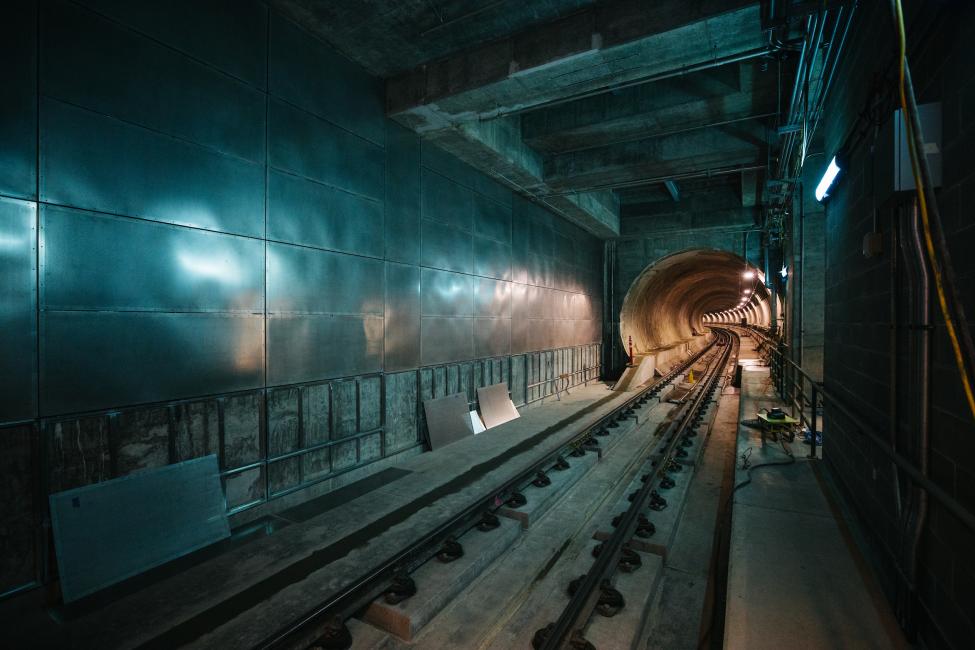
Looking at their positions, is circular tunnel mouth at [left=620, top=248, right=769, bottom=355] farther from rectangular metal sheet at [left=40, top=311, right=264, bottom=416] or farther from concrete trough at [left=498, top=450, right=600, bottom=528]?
rectangular metal sheet at [left=40, top=311, right=264, bottom=416]

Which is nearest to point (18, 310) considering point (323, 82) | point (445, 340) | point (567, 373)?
point (323, 82)

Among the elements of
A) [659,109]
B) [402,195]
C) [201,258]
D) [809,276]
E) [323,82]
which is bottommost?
[201,258]

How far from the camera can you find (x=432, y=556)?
4.59 meters

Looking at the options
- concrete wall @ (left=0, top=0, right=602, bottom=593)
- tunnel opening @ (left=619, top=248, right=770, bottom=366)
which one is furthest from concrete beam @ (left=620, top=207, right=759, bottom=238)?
concrete wall @ (left=0, top=0, right=602, bottom=593)

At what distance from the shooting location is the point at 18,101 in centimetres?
407

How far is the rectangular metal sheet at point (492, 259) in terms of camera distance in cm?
1105

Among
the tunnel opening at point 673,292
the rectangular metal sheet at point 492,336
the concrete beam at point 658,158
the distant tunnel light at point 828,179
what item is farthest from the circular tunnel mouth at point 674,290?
the distant tunnel light at point 828,179

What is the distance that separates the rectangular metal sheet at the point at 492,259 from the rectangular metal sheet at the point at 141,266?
19.2 ft

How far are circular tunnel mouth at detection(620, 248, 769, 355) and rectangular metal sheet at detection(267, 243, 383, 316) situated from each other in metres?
14.6

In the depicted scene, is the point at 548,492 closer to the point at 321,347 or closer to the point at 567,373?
the point at 321,347

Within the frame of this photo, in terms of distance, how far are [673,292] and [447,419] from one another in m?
24.1

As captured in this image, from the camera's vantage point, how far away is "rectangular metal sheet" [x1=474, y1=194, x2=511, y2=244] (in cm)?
1107

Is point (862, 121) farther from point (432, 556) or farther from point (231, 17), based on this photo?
point (231, 17)

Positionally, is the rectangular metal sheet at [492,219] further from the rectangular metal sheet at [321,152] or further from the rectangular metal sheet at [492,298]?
the rectangular metal sheet at [321,152]
